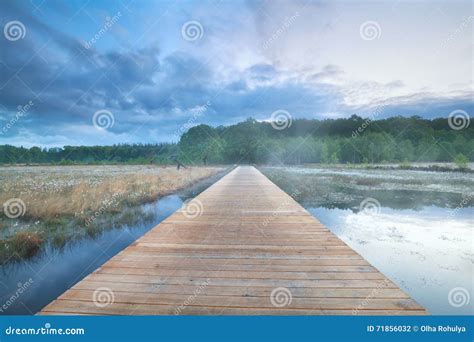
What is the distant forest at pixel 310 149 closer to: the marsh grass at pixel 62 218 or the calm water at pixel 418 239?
the marsh grass at pixel 62 218

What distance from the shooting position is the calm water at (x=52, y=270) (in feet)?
13.9

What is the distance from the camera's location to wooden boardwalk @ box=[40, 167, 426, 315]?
107 inches

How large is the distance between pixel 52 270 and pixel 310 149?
83.8 meters

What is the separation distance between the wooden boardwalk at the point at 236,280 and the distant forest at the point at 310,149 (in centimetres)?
5370

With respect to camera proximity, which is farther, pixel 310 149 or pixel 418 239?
pixel 310 149

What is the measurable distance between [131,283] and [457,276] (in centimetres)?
553

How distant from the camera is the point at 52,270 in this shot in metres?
5.07

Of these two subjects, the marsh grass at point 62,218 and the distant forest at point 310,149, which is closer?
the marsh grass at point 62,218

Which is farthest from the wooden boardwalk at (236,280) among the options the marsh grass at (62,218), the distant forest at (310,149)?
the distant forest at (310,149)

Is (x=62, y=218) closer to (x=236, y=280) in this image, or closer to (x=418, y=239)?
(x=236, y=280)

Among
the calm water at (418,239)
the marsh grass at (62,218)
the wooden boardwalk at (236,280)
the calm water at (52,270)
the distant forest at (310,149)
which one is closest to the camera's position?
the wooden boardwalk at (236,280)

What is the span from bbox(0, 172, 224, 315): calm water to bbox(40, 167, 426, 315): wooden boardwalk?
151 centimetres

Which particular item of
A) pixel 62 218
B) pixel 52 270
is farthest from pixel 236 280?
pixel 62 218
